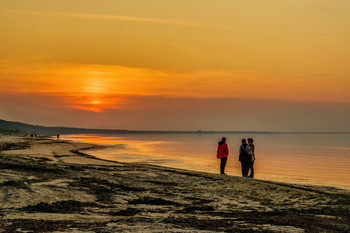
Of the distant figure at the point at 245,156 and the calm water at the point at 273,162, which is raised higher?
the distant figure at the point at 245,156

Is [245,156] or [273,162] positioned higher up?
[245,156]

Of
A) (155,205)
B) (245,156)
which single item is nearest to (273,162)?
(245,156)

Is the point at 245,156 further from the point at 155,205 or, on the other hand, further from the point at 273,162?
the point at 273,162

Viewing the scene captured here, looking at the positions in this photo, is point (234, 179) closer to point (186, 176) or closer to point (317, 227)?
point (186, 176)

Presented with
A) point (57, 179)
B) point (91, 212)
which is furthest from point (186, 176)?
point (91, 212)

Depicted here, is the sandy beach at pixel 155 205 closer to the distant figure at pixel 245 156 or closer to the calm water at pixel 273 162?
the distant figure at pixel 245 156

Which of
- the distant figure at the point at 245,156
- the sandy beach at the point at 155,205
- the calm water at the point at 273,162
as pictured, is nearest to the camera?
the sandy beach at the point at 155,205

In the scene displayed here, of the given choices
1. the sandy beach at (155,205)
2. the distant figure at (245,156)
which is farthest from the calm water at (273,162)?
the sandy beach at (155,205)

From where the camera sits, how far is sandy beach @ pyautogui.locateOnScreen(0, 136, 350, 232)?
36.6ft

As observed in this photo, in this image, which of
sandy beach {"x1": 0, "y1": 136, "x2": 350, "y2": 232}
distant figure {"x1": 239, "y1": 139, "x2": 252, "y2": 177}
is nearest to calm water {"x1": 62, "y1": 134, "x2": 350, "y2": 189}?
distant figure {"x1": 239, "y1": 139, "x2": 252, "y2": 177}

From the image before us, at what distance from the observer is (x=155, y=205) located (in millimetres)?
14906

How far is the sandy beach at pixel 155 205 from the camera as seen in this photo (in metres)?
11.1

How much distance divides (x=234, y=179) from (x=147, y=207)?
30.1ft

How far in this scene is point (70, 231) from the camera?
10.0m
